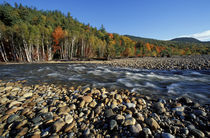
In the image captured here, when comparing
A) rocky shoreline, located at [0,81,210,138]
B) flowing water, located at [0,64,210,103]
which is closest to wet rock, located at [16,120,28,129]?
rocky shoreline, located at [0,81,210,138]

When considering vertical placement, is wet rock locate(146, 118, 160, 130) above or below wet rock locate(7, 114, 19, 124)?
above

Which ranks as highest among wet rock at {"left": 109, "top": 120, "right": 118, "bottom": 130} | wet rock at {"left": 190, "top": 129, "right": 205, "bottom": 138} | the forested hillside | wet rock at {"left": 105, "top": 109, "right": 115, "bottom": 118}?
the forested hillside

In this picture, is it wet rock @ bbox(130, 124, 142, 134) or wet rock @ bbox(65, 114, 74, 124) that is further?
wet rock @ bbox(65, 114, 74, 124)

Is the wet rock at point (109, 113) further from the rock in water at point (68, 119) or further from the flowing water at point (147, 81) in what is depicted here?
the flowing water at point (147, 81)

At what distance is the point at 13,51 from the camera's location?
2072cm

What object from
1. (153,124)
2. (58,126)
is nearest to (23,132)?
(58,126)

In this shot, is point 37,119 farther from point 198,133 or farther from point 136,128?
point 198,133

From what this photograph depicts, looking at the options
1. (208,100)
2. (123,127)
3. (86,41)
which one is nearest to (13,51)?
(86,41)

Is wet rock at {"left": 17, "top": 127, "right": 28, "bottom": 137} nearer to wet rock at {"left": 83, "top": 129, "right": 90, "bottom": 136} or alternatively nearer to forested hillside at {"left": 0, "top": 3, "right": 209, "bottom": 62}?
wet rock at {"left": 83, "top": 129, "right": 90, "bottom": 136}

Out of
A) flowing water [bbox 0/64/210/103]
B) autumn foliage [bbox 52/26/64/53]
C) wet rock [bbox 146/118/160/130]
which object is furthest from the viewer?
autumn foliage [bbox 52/26/64/53]

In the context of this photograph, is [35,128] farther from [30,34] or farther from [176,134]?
A: [30,34]

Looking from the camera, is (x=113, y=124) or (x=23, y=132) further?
(x=113, y=124)

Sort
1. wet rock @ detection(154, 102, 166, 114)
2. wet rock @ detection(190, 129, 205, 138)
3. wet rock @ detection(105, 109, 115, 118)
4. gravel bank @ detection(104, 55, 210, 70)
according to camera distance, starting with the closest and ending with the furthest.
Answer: wet rock @ detection(190, 129, 205, 138) → wet rock @ detection(105, 109, 115, 118) → wet rock @ detection(154, 102, 166, 114) → gravel bank @ detection(104, 55, 210, 70)

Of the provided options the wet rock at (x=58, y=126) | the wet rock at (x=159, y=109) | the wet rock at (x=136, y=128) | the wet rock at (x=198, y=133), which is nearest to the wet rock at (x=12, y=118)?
the wet rock at (x=58, y=126)
